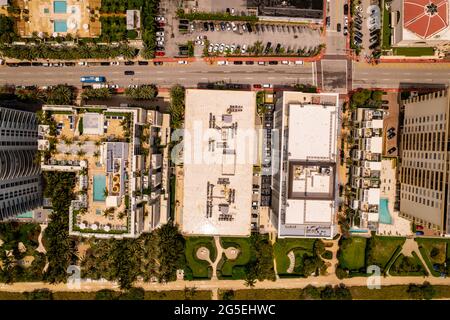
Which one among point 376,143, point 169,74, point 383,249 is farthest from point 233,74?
point 383,249

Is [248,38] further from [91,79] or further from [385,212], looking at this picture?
[385,212]

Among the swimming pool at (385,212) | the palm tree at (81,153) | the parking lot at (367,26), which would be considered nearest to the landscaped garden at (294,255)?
the swimming pool at (385,212)

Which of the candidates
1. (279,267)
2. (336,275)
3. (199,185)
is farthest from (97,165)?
(336,275)

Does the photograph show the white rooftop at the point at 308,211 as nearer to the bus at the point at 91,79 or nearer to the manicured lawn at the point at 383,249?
the manicured lawn at the point at 383,249

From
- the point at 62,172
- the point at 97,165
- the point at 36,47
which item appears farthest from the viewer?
the point at 36,47

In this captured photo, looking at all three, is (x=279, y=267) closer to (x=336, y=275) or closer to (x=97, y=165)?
(x=336, y=275)
